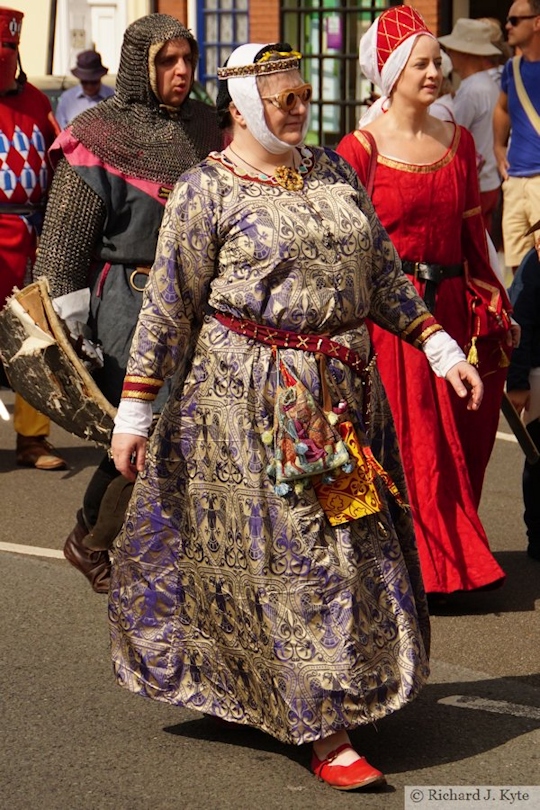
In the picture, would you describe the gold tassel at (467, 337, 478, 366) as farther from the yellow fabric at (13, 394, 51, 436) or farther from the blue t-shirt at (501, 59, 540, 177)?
the blue t-shirt at (501, 59, 540, 177)

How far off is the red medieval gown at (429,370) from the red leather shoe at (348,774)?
5.21 feet

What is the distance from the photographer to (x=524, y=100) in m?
10.0

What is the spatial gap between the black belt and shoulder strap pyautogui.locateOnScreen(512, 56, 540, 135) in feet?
13.7

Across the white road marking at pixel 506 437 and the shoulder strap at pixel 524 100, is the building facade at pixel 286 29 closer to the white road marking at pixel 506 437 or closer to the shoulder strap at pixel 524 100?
the shoulder strap at pixel 524 100

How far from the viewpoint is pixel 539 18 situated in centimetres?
968

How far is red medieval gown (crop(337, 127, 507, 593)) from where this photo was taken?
5.97m

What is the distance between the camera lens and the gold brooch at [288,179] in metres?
4.48

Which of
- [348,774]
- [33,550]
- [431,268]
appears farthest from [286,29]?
[348,774]

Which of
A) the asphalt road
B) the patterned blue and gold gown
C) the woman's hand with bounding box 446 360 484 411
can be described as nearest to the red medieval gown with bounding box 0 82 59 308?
the asphalt road

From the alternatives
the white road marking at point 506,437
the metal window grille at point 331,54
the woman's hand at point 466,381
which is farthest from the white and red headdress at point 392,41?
the metal window grille at point 331,54

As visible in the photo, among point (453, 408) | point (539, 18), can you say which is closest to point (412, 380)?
point (453, 408)

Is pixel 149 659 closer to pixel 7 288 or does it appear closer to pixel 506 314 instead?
pixel 506 314

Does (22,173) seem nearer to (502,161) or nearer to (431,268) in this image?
(431,268)

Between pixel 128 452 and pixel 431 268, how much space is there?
73.8 inches
